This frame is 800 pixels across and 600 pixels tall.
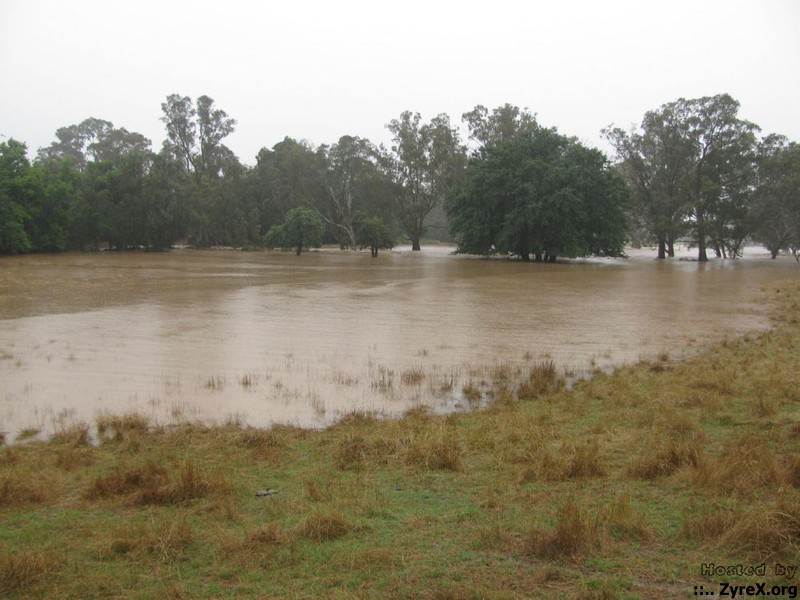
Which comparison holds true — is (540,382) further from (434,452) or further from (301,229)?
(301,229)

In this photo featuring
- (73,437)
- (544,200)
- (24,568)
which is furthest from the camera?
(544,200)

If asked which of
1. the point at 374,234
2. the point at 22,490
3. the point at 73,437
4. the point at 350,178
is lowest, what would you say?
the point at 73,437

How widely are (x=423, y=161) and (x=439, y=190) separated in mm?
4444

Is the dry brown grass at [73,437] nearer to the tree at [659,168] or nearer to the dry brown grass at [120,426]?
the dry brown grass at [120,426]

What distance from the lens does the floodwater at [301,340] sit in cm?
905

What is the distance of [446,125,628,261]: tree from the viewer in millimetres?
48531

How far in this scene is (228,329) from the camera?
51.8ft

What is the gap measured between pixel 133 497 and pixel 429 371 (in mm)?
6516

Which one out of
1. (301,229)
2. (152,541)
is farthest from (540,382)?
(301,229)

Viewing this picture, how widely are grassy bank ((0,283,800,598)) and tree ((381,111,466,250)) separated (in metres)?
66.9

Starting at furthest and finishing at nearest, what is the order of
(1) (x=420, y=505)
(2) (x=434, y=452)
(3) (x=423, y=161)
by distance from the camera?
(3) (x=423, y=161) < (2) (x=434, y=452) < (1) (x=420, y=505)

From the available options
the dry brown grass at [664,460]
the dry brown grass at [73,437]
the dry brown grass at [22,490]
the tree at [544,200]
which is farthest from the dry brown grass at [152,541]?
the tree at [544,200]

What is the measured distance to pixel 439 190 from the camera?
75250mm

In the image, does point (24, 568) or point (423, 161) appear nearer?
point (24, 568)
